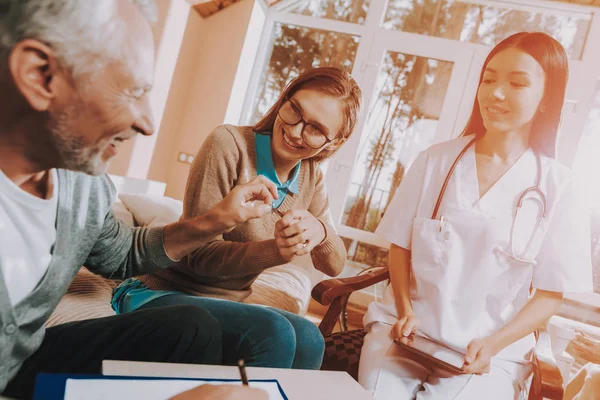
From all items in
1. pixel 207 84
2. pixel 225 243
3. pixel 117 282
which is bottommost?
pixel 117 282

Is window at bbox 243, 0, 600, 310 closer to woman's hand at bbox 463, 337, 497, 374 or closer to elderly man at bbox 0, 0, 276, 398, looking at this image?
woman's hand at bbox 463, 337, 497, 374

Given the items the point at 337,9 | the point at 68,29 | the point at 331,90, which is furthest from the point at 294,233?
the point at 337,9

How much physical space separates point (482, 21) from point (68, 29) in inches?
134

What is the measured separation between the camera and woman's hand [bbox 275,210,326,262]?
37.8 inches

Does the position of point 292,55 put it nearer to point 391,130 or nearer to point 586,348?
point 391,130

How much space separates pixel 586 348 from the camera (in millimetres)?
2504

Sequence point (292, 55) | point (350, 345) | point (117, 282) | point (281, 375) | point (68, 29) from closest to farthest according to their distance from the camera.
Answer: point (68, 29) < point (281, 375) < point (350, 345) < point (117, 282) < point (292, 55)

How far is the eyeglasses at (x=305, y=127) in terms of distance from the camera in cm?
109

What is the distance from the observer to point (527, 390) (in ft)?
3.58

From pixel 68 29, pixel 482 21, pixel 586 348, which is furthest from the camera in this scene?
pixel 482 21

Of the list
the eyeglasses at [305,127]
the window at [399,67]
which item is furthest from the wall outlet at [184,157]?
the eyeglasses at [305,127]

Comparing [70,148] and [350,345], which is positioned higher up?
[70,148]

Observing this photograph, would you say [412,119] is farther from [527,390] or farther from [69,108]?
[69,108]

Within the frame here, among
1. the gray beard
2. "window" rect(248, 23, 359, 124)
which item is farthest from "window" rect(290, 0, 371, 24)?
the gray beard
